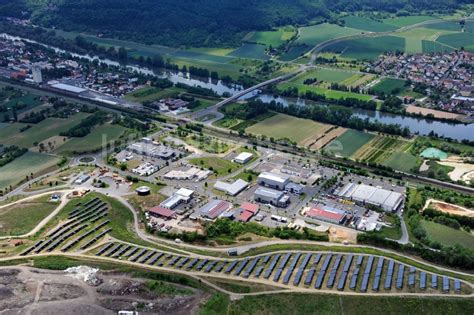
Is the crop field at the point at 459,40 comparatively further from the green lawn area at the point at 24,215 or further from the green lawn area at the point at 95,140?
the green lawn area at the point at 24,215

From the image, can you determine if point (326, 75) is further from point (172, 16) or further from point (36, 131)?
point (36, 131)

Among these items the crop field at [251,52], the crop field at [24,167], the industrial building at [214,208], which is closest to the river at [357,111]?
the crop field at [251,52]

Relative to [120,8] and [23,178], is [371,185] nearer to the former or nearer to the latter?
[23,178]

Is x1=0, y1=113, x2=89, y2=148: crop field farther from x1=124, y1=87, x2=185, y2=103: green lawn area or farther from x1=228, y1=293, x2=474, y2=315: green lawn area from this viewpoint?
x1=228, y1=293, x2=474, y2=315: green lawn area

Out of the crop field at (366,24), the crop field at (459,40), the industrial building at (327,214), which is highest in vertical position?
the crop field at (366,24)

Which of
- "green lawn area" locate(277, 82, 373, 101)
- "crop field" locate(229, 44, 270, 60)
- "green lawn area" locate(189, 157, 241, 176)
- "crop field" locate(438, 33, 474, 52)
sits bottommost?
"green lawn area" locate(189, 157, 241, 176)

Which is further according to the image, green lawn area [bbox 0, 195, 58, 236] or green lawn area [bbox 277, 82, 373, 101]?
green lawn area [bbox 277, 82, 373, 101]

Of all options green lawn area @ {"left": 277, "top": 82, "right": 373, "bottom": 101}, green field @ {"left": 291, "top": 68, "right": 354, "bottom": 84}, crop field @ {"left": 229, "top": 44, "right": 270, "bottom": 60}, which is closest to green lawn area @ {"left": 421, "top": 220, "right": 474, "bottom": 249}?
green lawn area @ {"left": 277, "top": 82, "right": 373, "bottom": 101}
